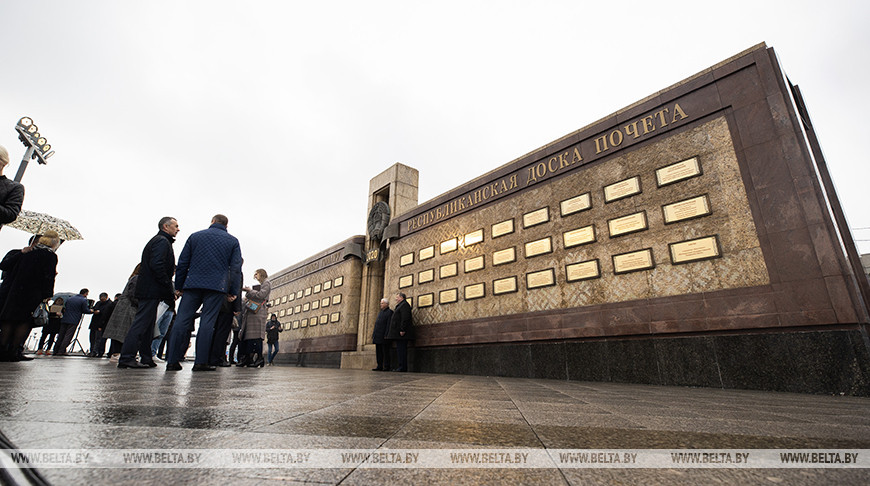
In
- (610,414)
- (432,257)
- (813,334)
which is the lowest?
(610,414)

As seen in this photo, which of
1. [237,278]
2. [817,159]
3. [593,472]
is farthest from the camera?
[817,159]

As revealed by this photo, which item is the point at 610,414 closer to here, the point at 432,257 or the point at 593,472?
the point at 593,472

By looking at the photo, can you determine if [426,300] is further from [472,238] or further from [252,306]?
[252,306]

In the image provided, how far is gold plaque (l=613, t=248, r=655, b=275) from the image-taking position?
234 inches

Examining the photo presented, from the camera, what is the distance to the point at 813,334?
14.8 feet

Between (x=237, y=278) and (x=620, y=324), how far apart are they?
588 centimetres

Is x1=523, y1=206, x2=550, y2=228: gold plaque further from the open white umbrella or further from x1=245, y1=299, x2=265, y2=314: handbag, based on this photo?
the open white umbrella

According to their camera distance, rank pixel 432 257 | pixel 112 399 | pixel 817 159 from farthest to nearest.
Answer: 1. pixel 432 257
2. pixel 817 159
3. pixel 112 399

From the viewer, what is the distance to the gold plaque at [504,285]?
7.69 metres

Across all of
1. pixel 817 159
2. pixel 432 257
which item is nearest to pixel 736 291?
pixel 817 159

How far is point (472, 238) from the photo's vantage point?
887 centimetres

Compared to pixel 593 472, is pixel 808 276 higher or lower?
higher

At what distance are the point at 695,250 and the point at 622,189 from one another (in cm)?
158

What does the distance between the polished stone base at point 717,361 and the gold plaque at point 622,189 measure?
2.46m
